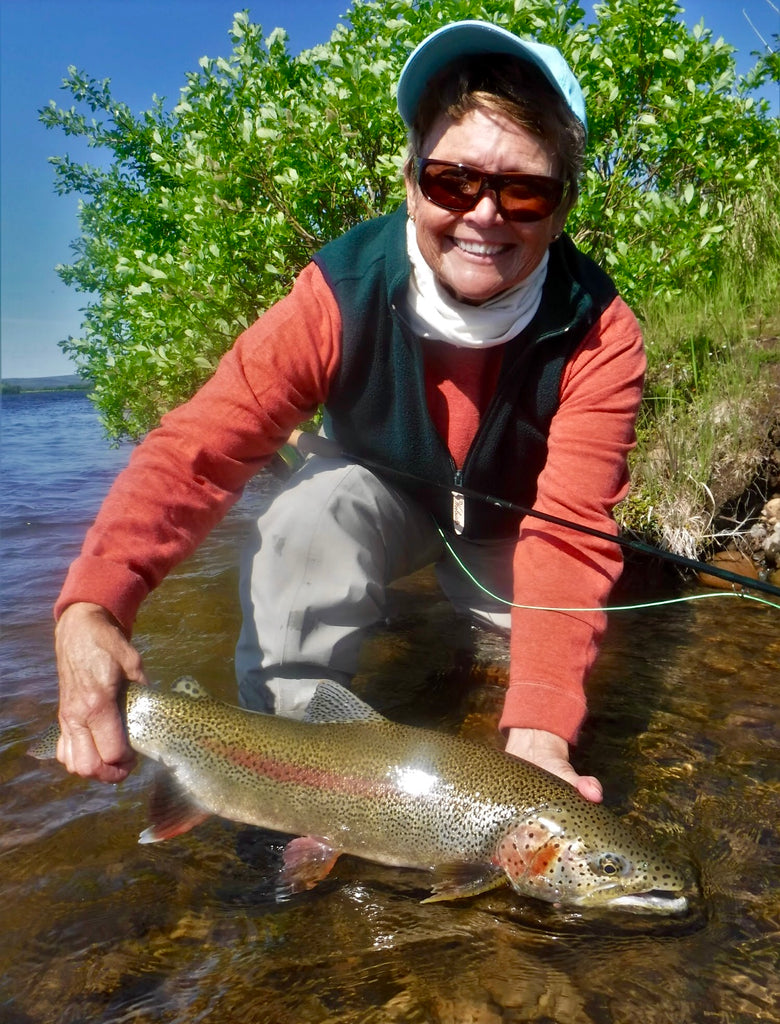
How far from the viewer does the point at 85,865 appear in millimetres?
2521

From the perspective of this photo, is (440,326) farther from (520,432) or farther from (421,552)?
(421,552)

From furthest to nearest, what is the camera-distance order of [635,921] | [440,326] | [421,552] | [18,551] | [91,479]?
[91,479] < [18,551] < [421,552] < [440,326] < [635,921]

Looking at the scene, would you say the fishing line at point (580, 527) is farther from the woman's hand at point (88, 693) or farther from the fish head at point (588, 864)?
the woman's hand at point (88, 693)

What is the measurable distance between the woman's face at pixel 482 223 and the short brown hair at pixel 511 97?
29mm

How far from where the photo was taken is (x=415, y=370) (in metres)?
3.04

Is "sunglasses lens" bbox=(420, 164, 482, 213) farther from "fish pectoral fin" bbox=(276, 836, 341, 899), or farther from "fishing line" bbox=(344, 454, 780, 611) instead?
"fish pectoral fin" bbox=(276, 836, 341, 899)

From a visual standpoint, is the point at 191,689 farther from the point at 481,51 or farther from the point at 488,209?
the point at 481,51

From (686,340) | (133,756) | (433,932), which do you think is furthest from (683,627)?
(133,756)

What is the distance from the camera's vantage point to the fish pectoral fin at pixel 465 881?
7.22 ft

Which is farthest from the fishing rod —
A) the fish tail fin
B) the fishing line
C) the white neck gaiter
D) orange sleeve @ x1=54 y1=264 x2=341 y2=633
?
the fish tail fin

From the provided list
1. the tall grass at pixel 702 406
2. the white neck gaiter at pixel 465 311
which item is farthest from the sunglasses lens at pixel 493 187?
the tall grass at pixel 702 406

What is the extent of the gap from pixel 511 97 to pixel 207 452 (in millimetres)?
1537

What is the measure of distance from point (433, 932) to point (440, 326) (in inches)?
76.9

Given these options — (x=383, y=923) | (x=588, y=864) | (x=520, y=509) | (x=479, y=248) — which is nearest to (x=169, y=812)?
(x=383, y=923)
